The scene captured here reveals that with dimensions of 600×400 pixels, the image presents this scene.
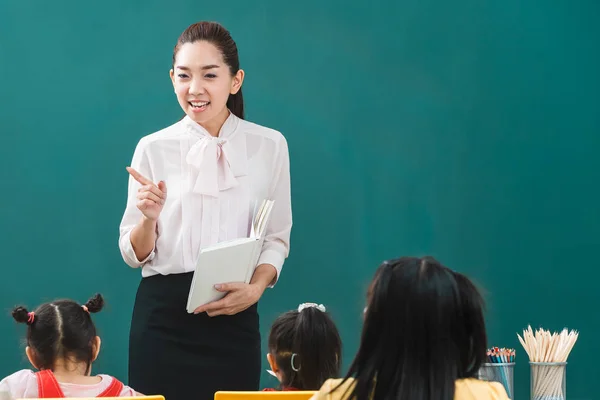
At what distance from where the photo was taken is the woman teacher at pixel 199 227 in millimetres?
2787

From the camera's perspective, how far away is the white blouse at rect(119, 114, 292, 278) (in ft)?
9.20

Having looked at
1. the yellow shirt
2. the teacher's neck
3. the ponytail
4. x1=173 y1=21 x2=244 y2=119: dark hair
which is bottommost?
the yellow shirt

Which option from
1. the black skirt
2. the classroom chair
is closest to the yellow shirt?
the classroom chair

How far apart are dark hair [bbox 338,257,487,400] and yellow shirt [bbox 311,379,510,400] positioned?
0.02 metres

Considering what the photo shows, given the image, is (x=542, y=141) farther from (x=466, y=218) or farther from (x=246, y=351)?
(x=246, y=351)

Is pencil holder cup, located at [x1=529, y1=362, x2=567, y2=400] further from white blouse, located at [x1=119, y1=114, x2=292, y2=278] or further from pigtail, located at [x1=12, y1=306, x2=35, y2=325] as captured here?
pigtail, located at [x1=12, y1=306, x2=35, y2=325]

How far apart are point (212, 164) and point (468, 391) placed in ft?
4.52

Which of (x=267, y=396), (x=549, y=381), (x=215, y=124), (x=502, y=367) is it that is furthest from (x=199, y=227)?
(x=549, y=381)

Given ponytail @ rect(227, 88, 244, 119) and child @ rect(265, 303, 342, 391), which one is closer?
child @ rect(265, 303, 342, 391)

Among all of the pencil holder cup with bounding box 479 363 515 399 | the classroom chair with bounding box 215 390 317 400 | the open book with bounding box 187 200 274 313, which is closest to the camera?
the classroom chair with bounding box 215 390 317 400

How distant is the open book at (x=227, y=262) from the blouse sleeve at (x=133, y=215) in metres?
0.24

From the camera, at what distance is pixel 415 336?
1658 millimetres

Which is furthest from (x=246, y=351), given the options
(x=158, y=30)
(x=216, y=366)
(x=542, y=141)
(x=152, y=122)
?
(x=542, y=141)

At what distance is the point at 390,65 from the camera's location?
4.14m
